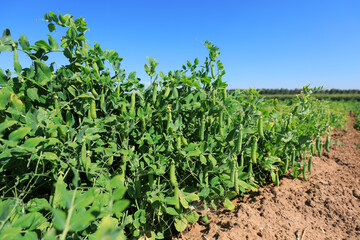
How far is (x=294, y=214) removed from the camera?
2473 mm

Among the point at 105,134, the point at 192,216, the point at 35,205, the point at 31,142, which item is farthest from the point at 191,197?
the point at 31,142

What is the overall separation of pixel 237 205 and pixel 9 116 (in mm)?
2383

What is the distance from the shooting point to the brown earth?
2139 mm

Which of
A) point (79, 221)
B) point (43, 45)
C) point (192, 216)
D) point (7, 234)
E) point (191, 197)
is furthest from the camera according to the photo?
point (192, 216)

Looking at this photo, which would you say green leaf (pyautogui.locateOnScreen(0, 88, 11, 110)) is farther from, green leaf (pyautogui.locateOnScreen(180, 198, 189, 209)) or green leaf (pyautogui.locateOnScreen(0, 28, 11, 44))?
green leaf (pyautogui.locateOnScreen(180, 198, 189, 209))

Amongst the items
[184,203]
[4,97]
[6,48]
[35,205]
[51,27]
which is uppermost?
[51,27]

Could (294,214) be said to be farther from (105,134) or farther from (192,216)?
(105,134)

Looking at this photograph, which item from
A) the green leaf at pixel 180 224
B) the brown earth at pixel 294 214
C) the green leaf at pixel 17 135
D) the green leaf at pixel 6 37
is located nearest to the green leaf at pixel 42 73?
the green leaf at pixel 6 37

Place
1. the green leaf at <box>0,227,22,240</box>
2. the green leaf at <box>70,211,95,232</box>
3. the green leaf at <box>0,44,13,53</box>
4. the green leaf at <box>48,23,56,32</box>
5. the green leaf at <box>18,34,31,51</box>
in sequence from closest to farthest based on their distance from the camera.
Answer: the green leaf at <box>70,211,95,232</box> → the green leaf at <box>0,227,22,240</box> → the green leaf at <box>0,44,13,53</box> → the green leaf at <box>18,34,31,51</box> → the green leaf at <box>48,23,56,32</box>

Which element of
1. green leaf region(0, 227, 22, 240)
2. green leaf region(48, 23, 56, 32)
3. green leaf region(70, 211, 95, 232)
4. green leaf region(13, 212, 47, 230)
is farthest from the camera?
green leaf region(48, 23, 56, 32)

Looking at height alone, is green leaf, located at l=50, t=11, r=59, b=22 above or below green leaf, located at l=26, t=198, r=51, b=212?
above

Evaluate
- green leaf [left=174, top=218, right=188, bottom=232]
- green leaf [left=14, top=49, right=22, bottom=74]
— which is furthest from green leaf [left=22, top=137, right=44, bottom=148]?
green leaf [left=174, top=218, right=188, bottom=232]

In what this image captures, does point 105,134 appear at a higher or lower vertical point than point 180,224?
higher

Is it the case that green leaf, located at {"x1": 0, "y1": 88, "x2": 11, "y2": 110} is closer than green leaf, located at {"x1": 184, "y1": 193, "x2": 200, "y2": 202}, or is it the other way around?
green leaf, located at {"x1": 0, "y1": 88, "x2": 11, "y2": 110}
